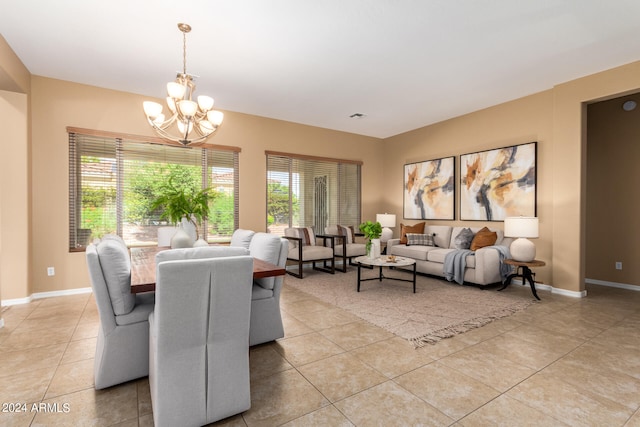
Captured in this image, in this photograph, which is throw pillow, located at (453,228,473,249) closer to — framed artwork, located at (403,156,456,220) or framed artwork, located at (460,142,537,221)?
framed artwork, located at (460,142,537,221)

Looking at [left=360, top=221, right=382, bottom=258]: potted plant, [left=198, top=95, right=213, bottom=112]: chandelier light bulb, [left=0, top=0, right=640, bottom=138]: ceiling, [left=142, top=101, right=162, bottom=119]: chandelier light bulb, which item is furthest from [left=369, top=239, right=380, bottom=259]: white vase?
[left=142, top=101, right=162, bottom=119]: chandelier light bulb

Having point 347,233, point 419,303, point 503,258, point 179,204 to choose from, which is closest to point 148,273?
point 179,204

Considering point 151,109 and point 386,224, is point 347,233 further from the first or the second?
point 151,109

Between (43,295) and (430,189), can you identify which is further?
(430,189)

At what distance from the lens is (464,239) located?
4.90m

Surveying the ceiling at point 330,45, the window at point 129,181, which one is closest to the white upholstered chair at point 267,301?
the ceiling at point 330,45

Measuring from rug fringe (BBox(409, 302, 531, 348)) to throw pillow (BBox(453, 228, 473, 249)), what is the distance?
4.83 ft

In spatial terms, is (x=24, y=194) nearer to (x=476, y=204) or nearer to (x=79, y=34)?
(x=79, y=34)

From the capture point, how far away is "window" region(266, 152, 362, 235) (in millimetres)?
5789

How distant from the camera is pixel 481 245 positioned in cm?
459

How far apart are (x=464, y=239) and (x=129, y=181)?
5159 mm

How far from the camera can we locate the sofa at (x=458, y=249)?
432 cm

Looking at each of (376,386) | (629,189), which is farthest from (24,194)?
(629,189)

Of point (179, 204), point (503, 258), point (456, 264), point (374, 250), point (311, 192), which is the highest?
point (311, 192)
